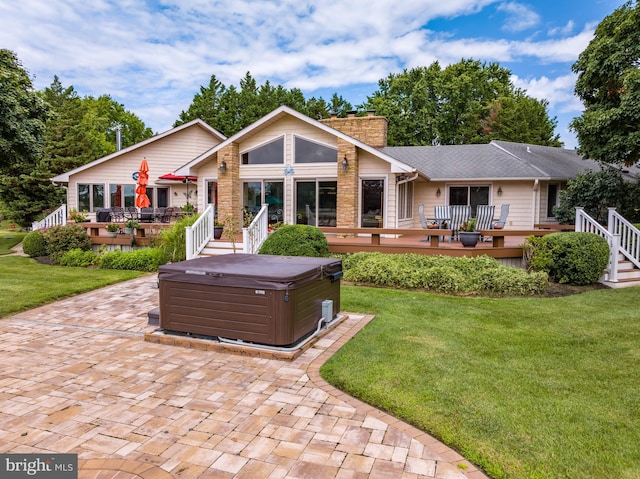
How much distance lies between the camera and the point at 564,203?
14289 mm

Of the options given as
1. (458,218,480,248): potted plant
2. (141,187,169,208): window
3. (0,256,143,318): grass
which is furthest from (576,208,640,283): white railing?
(141,187,169,208): window

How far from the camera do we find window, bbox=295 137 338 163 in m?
13.8

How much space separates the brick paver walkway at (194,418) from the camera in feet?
9.93

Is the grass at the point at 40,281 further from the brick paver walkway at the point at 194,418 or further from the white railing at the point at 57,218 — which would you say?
the white railing at the point at 57,218

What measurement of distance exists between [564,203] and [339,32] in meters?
12.4

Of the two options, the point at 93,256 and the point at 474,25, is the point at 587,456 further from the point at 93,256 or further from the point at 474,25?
the point at 474,25

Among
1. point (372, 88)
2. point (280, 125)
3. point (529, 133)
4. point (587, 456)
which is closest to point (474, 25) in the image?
point (529, 133)

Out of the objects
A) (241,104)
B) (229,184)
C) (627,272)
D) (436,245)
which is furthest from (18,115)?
(241,104)

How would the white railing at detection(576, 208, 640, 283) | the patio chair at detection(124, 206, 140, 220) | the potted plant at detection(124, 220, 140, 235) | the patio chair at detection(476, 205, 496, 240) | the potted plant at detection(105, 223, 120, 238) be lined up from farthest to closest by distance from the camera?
the patio chair at detection(124, 206, 140, 220), the potted plant at detection(105, 223, 120, 238), the potted plant at detection(124, 220, 140, 235), the patio chair at detection(476, 205, 496, 240), the white railing at detection(576, 208, 640, 283)

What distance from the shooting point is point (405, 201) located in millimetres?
14812

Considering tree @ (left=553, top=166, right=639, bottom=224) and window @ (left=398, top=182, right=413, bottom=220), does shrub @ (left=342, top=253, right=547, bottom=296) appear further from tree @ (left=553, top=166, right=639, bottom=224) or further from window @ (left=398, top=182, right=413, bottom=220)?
tree @ (left=553, top=166, right=639, bottom=224)

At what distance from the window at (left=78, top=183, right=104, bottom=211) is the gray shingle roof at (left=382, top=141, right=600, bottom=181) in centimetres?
1223

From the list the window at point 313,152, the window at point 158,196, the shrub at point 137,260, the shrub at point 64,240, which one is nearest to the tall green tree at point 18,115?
the shrub at point 64,240

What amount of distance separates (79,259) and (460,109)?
28.2 metres
